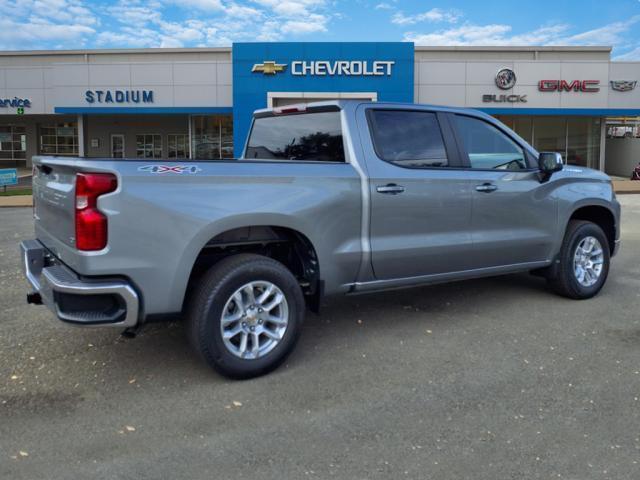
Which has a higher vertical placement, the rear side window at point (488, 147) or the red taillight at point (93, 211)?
the rear side window at point (488, 147)

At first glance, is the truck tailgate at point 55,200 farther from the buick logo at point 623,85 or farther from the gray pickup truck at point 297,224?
the buick logo at point 623,85

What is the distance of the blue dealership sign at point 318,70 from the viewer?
2730 cm

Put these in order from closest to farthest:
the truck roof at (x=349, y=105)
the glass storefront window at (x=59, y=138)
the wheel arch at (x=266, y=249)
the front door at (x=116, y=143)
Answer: the wheel arch at (x=266, y=249) → the truck roof at (x=349, y=105) → the front door at (x=116, y=143) → the glass storefront window at (x=59, y=138)

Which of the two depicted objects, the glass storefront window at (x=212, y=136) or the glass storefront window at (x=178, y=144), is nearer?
the glass storefront window at (x=212, y=136)

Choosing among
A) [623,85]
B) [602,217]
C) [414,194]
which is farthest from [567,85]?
[414,194]

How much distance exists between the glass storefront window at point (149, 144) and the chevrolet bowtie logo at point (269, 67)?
9.51m

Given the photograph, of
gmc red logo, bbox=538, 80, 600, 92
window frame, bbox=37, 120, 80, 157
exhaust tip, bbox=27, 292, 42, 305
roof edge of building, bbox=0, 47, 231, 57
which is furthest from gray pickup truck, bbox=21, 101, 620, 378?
window frame, bbox=37, 120, 80, 157

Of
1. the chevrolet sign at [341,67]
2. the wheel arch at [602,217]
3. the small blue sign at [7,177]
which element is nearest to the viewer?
the wheel arch at [602,217]

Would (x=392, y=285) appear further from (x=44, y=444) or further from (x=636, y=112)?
(x=636, y=112)

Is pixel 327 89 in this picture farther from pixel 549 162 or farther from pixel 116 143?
pixel 549 162

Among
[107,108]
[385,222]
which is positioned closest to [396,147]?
[385,222]

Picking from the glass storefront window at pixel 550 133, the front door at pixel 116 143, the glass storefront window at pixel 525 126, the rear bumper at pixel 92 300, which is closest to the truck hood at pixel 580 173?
the rear bumper at pixel 92 300

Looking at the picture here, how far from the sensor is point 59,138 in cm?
3622

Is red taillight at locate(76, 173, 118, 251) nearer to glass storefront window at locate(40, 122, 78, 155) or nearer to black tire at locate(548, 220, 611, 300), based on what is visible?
black tire at locate(548, 220, 611, 300)
